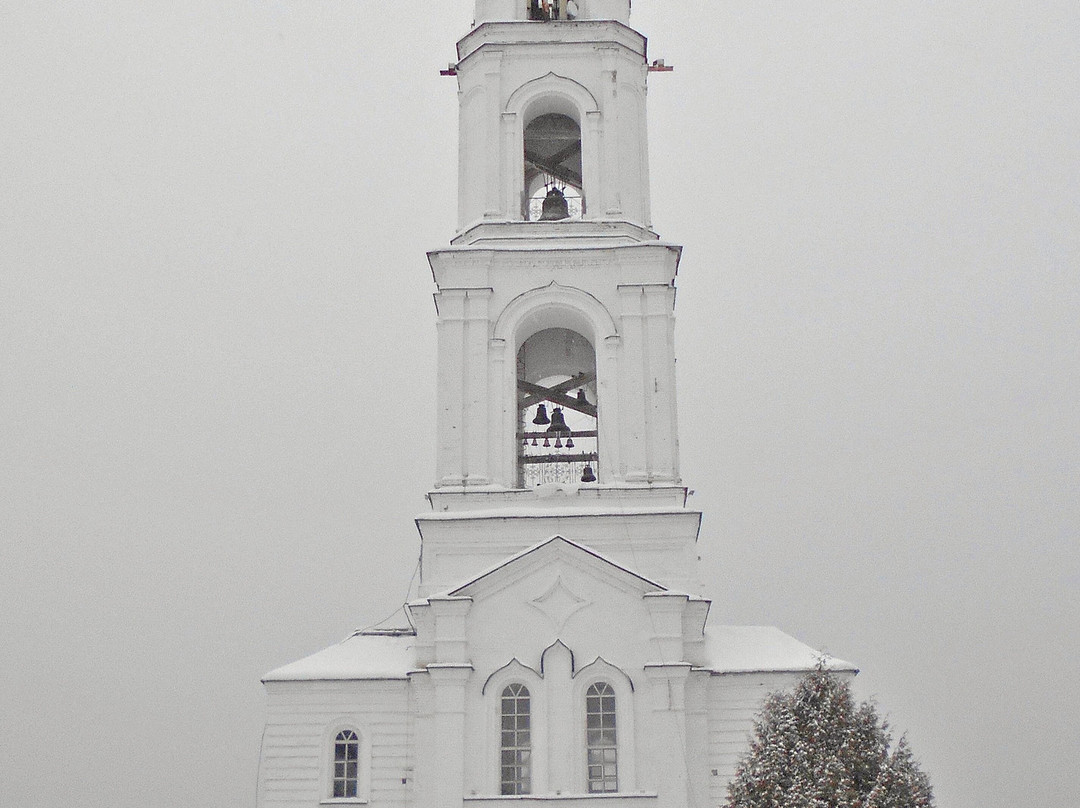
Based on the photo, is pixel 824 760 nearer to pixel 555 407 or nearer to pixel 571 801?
pixel 571 801

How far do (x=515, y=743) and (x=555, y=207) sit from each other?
10754mm

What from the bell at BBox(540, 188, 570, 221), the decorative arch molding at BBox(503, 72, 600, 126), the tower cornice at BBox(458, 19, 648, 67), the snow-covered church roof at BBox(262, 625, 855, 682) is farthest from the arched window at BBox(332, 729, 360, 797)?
the tower cornice at BBox(458, 19, 648, 67)

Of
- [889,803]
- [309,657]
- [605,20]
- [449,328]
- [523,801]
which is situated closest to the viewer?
[889,803]

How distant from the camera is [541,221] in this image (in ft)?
84.8

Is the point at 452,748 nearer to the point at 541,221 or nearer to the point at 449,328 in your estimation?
the point at 449,328

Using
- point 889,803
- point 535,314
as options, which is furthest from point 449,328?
point 889,803

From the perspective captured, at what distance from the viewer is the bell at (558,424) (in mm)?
26172

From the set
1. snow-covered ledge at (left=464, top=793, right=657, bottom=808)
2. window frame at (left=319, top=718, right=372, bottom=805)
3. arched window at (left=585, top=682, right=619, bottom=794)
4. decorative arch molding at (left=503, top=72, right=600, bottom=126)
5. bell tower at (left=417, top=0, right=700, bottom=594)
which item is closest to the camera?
snow-covered ledge at (left=464, top=793, right=657, bottom=808)

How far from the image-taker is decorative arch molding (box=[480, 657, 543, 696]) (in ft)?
70.5

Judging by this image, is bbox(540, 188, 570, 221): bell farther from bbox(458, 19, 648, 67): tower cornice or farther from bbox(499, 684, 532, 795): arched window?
bbox(499, 684, 532, 795): arched window

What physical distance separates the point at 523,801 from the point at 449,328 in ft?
27.7

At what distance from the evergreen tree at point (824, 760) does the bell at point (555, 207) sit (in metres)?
12.1

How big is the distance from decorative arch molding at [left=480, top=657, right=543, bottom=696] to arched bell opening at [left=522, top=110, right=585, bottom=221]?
993 cm

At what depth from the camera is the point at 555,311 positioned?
2550cm
